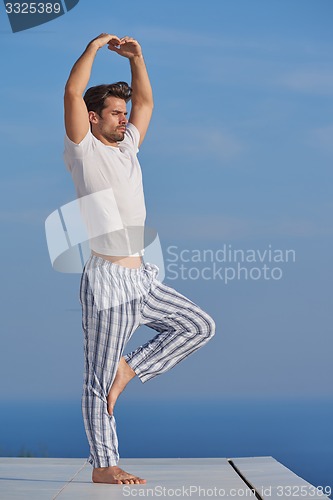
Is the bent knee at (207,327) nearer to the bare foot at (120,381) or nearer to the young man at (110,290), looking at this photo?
the young man at (110,290)

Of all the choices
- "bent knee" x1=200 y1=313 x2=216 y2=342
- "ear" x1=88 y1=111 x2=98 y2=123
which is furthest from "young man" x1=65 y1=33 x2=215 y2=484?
"ear" x1=88 y1=111 x2=98 y2=123

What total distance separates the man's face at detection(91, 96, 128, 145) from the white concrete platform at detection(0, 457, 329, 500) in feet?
4.16

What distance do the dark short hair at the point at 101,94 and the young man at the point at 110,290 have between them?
0.14 m

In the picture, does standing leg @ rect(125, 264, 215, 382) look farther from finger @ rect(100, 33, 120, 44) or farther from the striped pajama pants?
finger @ rect(100, 33, 120, 44)

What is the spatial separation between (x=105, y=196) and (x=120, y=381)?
674 millimetres

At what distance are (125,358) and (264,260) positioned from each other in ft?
13.1

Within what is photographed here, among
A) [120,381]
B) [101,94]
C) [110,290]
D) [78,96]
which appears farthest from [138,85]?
[120,381]

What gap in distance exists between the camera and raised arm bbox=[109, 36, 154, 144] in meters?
3.31

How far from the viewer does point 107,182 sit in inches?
123

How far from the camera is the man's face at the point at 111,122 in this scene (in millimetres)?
3260

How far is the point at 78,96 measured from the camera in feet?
9.79

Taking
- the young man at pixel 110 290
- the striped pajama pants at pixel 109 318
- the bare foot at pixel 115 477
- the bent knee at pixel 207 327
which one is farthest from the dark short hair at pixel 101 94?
the bare foot at pixel 115 477

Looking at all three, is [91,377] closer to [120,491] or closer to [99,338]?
[99,338]

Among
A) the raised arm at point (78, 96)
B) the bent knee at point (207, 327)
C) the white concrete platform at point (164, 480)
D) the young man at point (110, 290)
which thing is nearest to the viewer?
the white concrete platform at point (164, 480)
